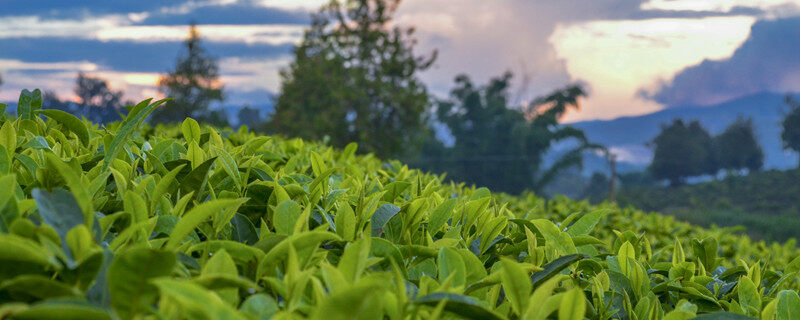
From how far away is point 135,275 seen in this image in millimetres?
747

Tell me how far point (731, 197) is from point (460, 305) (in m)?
44.7

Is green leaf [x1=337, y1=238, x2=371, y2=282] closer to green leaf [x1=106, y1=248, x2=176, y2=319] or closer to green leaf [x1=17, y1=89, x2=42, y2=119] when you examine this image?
green leaf [x1=106, y1=248, x2=176, y2=319]

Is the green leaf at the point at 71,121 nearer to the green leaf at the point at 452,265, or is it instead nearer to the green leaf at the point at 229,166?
the green leaf at the point at 229,166

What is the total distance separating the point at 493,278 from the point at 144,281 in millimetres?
578

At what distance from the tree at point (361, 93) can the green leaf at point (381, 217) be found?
27.1m

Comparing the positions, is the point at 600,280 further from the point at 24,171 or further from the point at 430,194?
the point at 24,171

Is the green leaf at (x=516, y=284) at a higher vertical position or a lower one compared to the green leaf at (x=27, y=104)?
lower

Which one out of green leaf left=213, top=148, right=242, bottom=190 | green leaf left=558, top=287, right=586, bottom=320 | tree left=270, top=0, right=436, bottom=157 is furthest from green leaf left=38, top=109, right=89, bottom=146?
tree left=270, top=0, right=436, bottom=157

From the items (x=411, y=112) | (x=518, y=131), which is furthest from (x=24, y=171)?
(x=518, y=131)

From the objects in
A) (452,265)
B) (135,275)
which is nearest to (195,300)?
(135,275)

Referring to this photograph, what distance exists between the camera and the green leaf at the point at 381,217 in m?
1.32

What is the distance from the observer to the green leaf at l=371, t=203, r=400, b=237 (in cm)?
132

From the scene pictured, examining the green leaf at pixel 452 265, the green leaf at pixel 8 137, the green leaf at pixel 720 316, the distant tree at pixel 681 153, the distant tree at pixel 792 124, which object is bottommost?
the distant tree at pixel 681 153

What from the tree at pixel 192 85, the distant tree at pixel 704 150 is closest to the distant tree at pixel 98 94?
the tree at pixel 192 85
